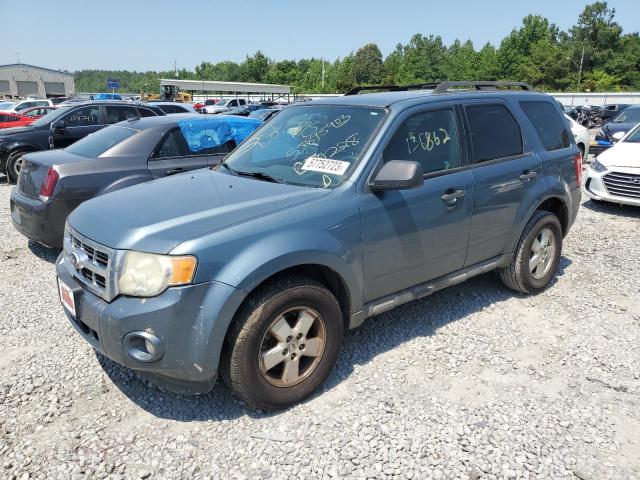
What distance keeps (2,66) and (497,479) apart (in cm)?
8984

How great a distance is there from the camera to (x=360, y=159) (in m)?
3.19

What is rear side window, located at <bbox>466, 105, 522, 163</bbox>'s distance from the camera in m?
3.87

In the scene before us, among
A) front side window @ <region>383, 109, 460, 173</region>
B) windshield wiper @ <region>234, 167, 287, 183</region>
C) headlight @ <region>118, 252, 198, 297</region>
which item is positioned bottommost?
headlight @ <region>118, 252, 198, 297</region>

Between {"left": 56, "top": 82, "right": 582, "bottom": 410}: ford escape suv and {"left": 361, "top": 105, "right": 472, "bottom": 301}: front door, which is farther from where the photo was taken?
{"left": 361, "top": 105, "right": 472, "bottom": 301}: front door

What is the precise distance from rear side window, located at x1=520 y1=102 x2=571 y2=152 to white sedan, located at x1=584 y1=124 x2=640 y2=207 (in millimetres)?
3646

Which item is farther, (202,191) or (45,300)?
(45,300)

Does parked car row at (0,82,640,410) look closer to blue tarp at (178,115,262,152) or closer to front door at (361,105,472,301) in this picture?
front door at (361,105,472,301)

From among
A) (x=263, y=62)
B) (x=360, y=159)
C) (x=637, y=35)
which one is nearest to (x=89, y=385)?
(x=360, y=159)

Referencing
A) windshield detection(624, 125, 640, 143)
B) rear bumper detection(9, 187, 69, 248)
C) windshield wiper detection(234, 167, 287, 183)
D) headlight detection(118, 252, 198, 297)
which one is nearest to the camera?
headlight detection(118, 252, 198, 297)

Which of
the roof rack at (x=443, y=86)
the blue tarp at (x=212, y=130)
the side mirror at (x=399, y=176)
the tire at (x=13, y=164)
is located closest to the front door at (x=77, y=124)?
the tire at (x=13, y=164)

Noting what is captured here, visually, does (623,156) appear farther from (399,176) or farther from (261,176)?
(261,176)

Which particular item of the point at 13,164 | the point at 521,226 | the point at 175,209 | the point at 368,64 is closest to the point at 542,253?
the point at 521,226

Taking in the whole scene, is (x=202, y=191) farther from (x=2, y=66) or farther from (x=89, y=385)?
(x=2, y=66)

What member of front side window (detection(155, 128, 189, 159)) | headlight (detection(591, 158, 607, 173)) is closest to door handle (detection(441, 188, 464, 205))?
front side window (detection(155, 128, 189, 159))
